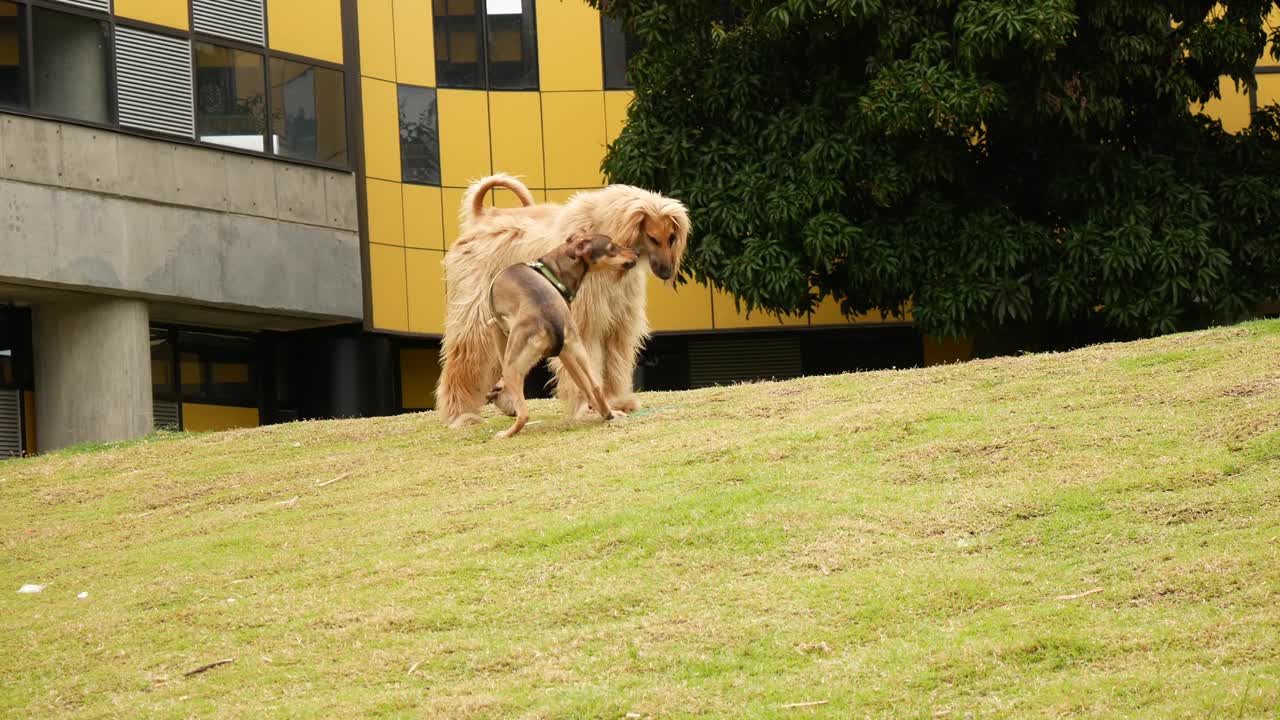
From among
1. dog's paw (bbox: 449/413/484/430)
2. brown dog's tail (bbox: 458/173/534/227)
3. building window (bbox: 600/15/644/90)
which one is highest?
building window (bbox: 600/15/644/90)

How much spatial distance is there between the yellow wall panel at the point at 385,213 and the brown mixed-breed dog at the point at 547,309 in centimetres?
1644

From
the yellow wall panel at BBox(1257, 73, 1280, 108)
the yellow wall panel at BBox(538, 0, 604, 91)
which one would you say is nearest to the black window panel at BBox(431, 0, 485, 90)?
the yellow wall panel at BBox(538, 0, 604, 91)

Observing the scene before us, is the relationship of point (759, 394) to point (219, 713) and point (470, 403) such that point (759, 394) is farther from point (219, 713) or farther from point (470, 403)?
point (219, 713)

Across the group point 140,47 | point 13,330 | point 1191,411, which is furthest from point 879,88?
point 13,330

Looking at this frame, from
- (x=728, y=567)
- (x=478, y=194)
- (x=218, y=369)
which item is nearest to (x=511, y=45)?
(x=218, y=369)

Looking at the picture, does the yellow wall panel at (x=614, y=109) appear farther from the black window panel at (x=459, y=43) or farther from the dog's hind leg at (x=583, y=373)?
the dog's hind leg at (x=583, y=373)

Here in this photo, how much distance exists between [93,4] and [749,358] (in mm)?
13223

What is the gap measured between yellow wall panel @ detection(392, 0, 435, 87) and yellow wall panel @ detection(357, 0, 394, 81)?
0.13 m

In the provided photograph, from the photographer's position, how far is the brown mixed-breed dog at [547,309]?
13203 millimetres

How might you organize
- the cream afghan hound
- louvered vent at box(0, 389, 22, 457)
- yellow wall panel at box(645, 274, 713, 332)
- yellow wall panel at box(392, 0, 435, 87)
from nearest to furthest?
the cream afghan hound → louvered vent at box(0, 389, 22, 457) → yellow wall panel at box(392, 0, 435, 87) → yellow wall panel at box(645, 274, 713, 332)

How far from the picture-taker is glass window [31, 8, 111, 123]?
991 inches

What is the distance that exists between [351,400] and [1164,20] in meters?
14.8

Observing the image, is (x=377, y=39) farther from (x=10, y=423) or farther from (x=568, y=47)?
(x=10, y=423)

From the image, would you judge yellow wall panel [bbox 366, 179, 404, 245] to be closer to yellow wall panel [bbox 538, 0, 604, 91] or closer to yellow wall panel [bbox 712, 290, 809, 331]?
yellow wall panel [bbox 538, 0, 604, 91]
